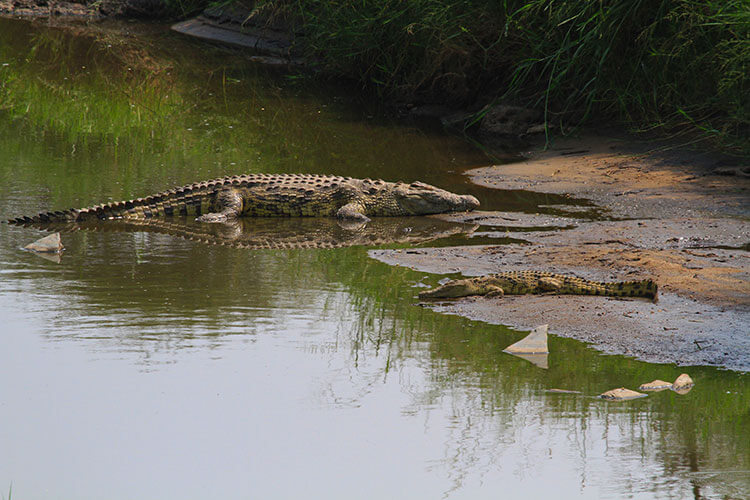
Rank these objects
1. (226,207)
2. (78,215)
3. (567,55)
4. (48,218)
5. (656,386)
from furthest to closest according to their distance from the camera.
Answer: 1. (567,55)
2. (226,207)
3. (78,215)
4. (48,218)
5. (656,386)

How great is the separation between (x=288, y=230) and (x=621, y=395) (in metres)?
4.14

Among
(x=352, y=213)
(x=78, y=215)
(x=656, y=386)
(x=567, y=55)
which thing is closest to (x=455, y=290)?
(x=656, y=386)

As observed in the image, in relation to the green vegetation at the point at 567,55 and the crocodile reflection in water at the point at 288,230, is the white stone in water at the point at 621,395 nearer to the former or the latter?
the crocodile reflection in water at the point at 288,230

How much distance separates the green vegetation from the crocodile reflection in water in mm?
3399

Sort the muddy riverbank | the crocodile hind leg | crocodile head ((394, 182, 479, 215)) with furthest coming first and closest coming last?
crocodile head ((394, 182, 479, 215)) → the crocodile hind leg → the muddy riverbank

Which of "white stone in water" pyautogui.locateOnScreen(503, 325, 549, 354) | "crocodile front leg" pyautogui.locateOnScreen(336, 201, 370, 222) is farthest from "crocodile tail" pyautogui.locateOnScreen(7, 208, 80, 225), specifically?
"white stone in water" pyautogui.locateOnScreen(503, 325, 549, 354)

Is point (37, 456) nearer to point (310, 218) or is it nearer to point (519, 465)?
point (519, 465)

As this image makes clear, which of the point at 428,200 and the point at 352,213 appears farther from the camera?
the point at 428,200

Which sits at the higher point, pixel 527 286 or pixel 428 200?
pixel 428 200

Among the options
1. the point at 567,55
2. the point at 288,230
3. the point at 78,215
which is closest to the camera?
the point at 78,215

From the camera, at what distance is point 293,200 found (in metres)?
8.21

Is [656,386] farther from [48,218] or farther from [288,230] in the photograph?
[48,218]

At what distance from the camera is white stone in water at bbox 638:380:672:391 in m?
4.09

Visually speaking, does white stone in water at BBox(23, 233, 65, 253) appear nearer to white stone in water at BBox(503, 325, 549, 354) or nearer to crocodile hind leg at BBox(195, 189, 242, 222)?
crocodile hind leg at BBox(195, 189, 242, 222)
